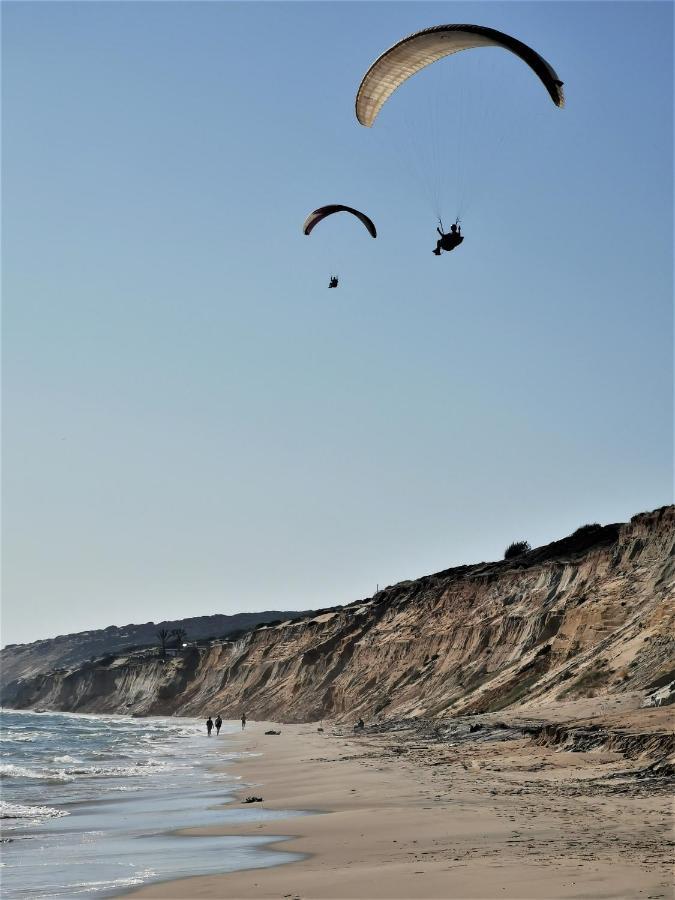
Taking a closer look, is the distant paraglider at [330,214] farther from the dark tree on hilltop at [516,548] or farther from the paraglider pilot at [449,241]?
the dark tree on hilltop at [516,548]

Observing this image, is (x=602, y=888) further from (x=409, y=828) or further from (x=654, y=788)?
(x=654, y=788)

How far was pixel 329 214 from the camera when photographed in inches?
1341

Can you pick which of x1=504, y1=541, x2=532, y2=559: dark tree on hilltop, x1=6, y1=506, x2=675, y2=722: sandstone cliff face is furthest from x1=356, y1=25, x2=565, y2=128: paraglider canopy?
x1=504, y1=541, x2=532, y2=559: dark tree on hilltop

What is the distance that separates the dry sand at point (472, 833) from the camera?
408 inches

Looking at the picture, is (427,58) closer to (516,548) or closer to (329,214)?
(329,214)

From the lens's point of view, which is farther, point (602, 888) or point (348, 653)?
point (348, 653)

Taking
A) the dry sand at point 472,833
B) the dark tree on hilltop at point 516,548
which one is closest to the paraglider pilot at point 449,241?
the dry sand at point 472,833

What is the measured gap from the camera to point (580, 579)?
49.8 m

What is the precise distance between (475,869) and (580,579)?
4026 centimetres

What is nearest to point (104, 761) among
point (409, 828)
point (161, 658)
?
point (409, 828)

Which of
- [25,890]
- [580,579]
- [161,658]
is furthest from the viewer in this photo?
[161,658]

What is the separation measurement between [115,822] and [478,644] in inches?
1422

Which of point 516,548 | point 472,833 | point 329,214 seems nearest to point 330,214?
point 329,214

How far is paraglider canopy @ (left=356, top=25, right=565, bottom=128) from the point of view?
66.5 feet
